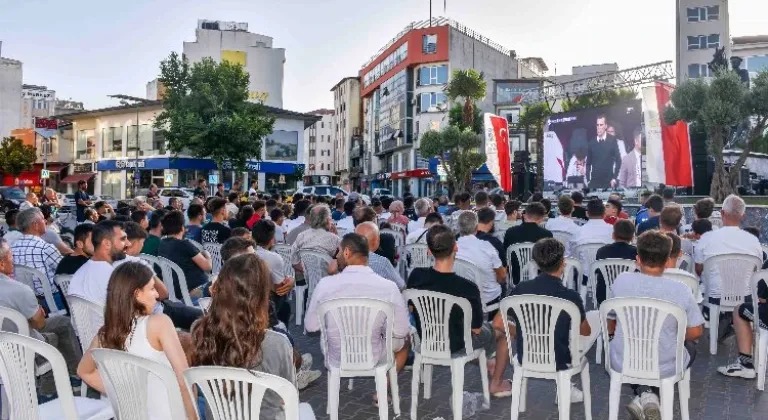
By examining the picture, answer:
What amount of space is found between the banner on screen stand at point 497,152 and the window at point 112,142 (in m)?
31.3

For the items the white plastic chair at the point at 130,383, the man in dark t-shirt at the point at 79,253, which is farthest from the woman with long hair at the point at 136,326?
the man in dark t-shirt at the point at 79,253

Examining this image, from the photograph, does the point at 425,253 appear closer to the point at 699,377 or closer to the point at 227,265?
the point at 699,377

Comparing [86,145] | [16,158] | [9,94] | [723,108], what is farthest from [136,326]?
[9,94]

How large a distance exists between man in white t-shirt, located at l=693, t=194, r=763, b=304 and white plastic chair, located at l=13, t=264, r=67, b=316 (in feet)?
21.9

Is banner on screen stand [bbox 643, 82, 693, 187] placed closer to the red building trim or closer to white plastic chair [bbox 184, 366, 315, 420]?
white plastic chair [bbox 184, 366, 315, 420]

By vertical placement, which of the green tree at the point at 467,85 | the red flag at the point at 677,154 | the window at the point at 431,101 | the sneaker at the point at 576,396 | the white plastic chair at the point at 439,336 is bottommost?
the sneaker at the point at 576,396

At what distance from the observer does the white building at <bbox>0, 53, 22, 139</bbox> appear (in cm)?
7100

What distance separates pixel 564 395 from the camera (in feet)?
15.0

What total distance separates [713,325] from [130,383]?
240 inches

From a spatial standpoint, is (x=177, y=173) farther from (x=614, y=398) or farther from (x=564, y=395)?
(x=614, y=398)

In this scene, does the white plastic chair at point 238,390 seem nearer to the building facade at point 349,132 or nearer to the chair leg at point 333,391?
the chair leg at point 333,391

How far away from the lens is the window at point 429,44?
59.0 m

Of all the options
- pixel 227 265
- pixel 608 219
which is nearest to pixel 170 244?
pixel 227 265

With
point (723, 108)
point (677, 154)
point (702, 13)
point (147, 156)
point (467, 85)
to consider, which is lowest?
point (677, 154)
